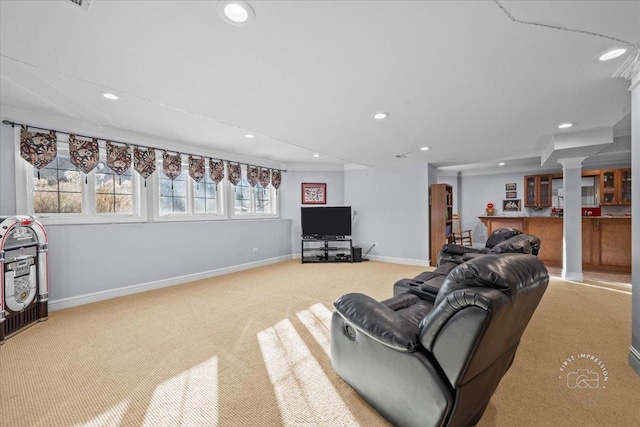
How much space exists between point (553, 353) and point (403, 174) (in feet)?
14.6

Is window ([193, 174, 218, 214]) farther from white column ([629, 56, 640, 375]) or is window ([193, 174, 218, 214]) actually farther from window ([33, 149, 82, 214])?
white column ([629, 56, 640, 375])

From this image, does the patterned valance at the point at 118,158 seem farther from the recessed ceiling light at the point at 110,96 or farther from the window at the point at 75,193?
the recessed ceiling light at the point at 110,96

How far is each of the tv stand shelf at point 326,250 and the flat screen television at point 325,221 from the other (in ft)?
0.49

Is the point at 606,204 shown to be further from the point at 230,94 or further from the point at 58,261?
the point at 58,261

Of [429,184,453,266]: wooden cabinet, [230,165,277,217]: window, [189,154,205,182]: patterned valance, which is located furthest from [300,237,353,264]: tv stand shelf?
[189,154,205,182]: patterned valance

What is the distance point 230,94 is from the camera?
2.50 metres

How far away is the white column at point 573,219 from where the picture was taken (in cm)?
446

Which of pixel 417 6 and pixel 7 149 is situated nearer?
pixel 417 6

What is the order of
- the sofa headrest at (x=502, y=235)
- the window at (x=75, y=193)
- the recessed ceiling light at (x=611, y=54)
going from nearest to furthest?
the recessed ceiling light at (x=611, y=54) < the window at (x=75, y=193) < the sofa headrest at (x=502, y=235)

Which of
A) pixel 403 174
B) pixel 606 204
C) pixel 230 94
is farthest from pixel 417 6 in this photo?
pixel 606 204

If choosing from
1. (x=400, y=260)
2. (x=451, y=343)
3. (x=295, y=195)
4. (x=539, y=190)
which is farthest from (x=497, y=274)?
(x=539, y=190)

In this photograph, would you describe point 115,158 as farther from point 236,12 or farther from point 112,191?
point 236,12

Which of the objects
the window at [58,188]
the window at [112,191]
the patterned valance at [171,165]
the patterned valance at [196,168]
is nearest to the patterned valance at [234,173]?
the patterned valance at [196,168]

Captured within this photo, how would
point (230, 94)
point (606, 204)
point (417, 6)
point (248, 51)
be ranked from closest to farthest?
point (417, 6) → point (248, 51) → point (230, 94) → point (606, 204)
